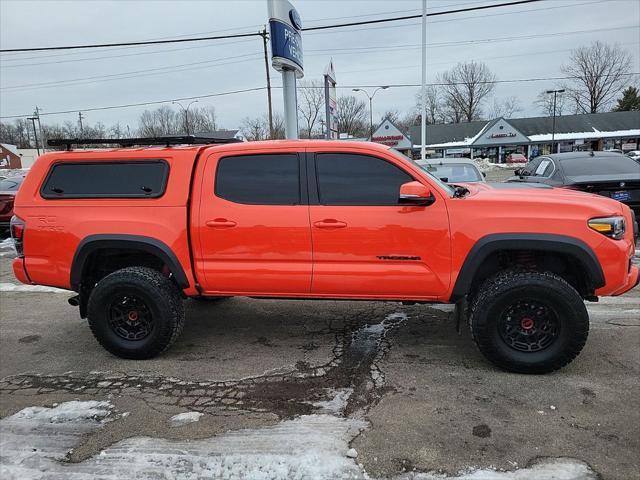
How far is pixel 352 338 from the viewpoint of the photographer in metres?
4.88

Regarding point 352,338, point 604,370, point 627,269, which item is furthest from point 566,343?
point 352,338

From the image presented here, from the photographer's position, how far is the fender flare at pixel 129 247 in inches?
169

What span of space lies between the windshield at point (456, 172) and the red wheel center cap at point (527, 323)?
5211 millimetres

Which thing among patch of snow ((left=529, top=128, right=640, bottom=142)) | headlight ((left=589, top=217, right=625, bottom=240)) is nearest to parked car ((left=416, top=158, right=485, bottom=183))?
headlight ((left=589, top=217, right=625, bottom=240))

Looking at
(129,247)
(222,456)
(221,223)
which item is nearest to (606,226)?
(221,223)

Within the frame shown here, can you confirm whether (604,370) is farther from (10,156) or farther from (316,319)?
(10,156)

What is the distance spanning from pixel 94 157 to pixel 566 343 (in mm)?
4376

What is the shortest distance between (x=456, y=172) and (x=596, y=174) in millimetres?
2306

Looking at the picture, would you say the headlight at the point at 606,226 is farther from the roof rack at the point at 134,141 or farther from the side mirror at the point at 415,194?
the roof rack at the point at 134,141

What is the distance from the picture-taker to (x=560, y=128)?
6000cm

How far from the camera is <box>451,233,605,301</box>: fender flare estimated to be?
12.2 ft

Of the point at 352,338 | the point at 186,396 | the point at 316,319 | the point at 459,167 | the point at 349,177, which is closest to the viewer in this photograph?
the point at 186,396

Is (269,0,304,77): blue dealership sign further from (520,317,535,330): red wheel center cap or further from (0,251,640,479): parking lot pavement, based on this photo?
(520,317,535,330): red wheel center cap

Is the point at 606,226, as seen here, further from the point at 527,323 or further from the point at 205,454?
the point at 205,454
